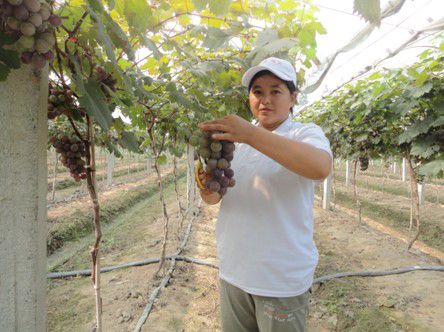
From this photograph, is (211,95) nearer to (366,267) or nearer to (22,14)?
(22,14)

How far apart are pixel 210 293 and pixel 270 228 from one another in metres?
3.32

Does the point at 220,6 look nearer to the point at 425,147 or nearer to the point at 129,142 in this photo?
the point at 129,142

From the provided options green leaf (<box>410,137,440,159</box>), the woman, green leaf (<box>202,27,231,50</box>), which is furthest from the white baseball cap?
green leaf (<box>410,137,440,159</box>)

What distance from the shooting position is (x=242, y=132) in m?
1.17

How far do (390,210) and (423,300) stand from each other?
770 cm

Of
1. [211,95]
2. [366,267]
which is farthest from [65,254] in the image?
[366,267]

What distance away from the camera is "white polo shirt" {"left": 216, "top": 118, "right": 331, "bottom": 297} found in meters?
1.50

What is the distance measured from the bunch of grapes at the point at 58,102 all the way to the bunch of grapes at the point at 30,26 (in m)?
0.55

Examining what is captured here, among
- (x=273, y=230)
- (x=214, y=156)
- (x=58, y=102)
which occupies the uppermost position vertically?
(x=58, y=102)

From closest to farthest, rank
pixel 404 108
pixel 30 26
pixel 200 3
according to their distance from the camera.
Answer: pixel 30 26
pixel 200 3
pixel 404 108

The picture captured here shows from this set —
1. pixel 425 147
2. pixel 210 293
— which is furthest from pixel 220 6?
pixel 425 147

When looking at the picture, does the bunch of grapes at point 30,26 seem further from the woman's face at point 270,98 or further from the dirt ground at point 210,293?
the dirt ground at point 210,293

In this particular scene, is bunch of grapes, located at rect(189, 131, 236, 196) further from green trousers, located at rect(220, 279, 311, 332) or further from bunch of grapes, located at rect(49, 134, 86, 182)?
bunch of grapes, located at rect(49, 134, 86, 182)

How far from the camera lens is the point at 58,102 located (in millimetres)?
1402
